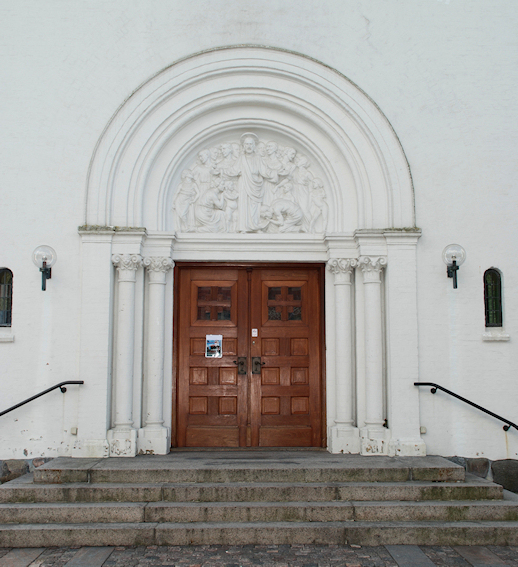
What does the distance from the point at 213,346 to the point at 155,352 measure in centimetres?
82

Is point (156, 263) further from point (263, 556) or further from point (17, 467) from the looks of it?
point (263, 556)

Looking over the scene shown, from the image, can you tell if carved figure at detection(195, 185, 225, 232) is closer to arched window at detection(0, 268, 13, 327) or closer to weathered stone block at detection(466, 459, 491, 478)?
arched window at detection(0, 268, 13, 327)

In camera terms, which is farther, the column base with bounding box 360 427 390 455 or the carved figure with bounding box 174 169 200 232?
the carved figure with bounding box 174 169 200 232

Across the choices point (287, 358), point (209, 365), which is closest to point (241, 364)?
point (209, 365)

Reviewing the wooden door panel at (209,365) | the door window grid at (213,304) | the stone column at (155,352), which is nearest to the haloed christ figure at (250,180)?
the wooden door panel at (209,365)

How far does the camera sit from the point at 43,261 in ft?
19.4

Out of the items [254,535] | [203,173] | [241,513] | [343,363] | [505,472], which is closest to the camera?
[254,535]

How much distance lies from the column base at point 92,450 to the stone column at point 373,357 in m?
3.13

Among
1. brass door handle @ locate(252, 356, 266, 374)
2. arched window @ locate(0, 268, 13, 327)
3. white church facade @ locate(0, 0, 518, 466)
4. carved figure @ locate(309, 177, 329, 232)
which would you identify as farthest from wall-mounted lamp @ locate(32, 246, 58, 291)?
carved figure @ locate(309, 177, 329, 232)

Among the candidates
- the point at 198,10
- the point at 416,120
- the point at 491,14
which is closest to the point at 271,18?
the point at 198,10

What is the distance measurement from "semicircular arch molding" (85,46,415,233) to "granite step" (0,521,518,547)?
3465 mm

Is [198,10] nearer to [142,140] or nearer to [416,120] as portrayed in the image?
[142,140]

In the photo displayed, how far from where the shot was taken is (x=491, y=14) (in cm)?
645

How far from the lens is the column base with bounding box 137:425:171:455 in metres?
6.14
